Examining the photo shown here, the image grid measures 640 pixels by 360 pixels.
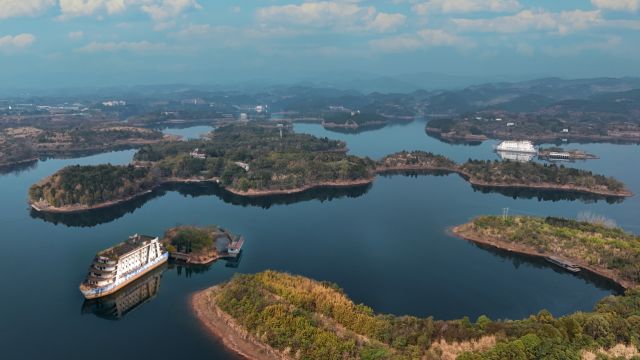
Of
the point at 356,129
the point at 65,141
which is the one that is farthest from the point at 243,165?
the point at 356,129

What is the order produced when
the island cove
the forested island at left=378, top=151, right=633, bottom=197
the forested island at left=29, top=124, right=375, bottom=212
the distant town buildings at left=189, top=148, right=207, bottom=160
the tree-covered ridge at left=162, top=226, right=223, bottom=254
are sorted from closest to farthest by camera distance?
the tree-covered ridge at left=162, top=226, right=223, bottom=254 < the forested island at left=29, top=124, right=375, bottom=212 < the island cove < the forested island at left=378, top=151, right=633, bottom=197 < the distant town buildings at left=189, top=148, right=207, bottom=160

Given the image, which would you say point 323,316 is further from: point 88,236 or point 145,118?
point 145,118

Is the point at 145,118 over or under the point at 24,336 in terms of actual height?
over

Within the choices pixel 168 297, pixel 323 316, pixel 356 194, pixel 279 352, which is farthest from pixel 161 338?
pixel 356 194

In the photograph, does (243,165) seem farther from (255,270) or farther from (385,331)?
(385,331)

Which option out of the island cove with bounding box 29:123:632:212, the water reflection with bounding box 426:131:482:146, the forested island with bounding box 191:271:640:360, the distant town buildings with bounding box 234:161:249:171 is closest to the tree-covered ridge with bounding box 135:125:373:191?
the island cove with bounding box 29:123:632:212

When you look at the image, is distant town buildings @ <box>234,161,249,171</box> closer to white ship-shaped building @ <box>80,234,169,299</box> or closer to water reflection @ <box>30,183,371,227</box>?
water reflection @ <box>30,183,371,227</box>
